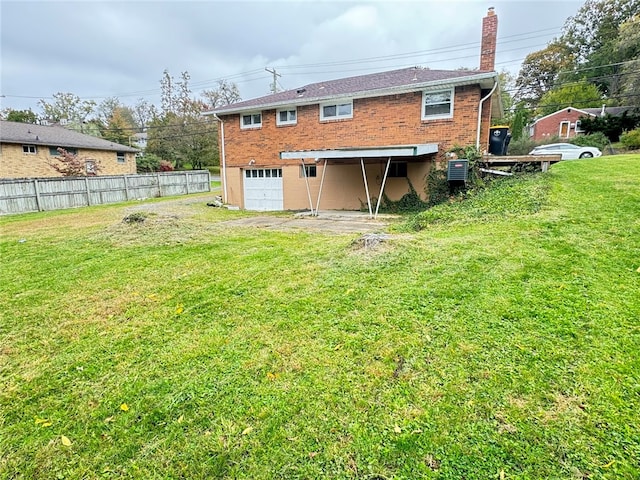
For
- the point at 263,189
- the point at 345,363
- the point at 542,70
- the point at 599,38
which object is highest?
the point at 599,38

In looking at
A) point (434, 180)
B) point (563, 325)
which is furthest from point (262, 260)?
point (434, 180)

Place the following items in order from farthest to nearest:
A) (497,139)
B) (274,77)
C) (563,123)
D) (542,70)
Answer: (542,70), (563,123), (274,77), (497,139)

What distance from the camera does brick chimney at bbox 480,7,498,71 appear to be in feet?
39.2

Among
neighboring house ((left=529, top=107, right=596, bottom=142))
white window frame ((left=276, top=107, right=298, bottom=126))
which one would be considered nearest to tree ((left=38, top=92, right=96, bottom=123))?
white window frame ((left=276, top=107, right=298, bottom=126))

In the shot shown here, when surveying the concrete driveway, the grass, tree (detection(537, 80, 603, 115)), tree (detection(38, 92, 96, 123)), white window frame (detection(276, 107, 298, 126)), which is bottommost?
the grass

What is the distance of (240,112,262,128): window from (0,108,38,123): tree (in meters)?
42.1

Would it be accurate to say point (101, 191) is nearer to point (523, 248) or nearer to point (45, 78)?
point (523, 248)

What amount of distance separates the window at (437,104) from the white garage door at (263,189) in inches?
255

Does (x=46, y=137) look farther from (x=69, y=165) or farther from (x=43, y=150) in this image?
(x=69, y=165)

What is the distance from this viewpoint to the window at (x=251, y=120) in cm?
1519

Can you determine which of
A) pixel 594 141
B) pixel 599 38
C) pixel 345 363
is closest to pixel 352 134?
pixel 345 363

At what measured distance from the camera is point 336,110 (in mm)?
13352

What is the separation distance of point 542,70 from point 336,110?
153 feet

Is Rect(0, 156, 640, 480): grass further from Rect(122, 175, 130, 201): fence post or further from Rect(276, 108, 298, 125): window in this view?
Rect(122, 175, 130, 201): fence post
